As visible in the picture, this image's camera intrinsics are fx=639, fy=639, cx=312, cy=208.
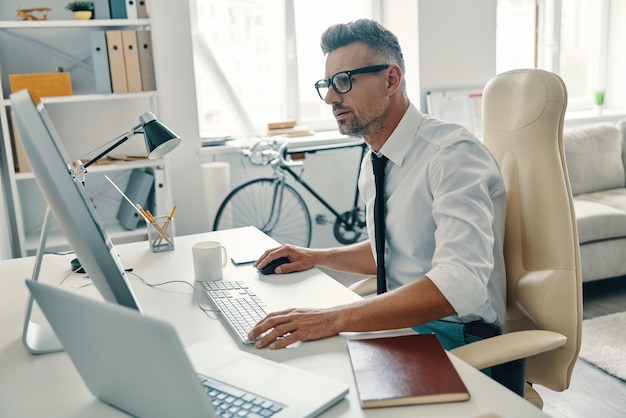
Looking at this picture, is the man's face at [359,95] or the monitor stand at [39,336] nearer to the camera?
the monitor stand at [39,336]

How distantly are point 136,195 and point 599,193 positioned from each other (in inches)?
107

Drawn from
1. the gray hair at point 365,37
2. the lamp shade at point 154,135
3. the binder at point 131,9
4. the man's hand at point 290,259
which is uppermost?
the binder at point 131,9

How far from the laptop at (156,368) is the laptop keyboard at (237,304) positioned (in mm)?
123

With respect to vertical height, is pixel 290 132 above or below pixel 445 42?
below

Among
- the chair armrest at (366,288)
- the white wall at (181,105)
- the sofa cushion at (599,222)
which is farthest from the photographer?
the white wall at (181,105)

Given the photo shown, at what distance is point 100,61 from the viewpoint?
3203 millimetres

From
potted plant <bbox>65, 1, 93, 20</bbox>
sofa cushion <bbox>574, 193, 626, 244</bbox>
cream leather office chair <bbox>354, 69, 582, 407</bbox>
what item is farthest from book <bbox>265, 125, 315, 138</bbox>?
cream leather office chair <bbox>354, 69, 582, 407</bbox>

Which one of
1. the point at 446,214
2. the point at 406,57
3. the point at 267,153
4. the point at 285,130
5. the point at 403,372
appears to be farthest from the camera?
the point at 406,57

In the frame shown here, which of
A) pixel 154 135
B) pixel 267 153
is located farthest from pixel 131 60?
pixel 154 135

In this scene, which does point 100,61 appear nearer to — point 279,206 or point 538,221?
point 279,206

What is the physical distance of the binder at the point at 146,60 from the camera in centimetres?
323

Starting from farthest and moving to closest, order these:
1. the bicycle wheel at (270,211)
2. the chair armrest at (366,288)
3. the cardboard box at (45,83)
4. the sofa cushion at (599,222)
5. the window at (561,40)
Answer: the window at (561,40) < the bicycle wheel at (270,211) < the sofa cushion at (599,222) < the cardboard box at (45,83) < the chair armrest at (366,288)

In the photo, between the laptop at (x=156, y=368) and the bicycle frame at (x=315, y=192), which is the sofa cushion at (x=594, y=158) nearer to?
the bicycle frame at (x=315, y=192)

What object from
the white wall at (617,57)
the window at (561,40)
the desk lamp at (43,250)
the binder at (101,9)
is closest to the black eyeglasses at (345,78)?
the desk lamp at (43,250)
